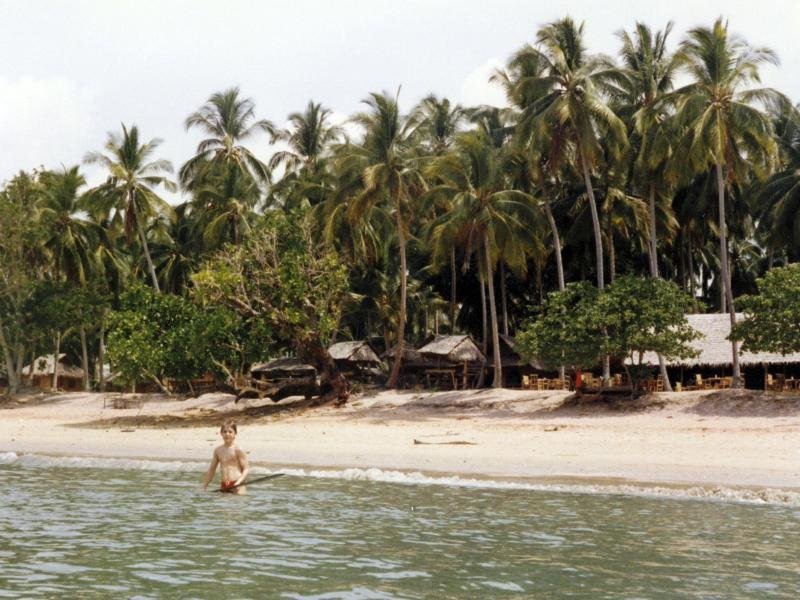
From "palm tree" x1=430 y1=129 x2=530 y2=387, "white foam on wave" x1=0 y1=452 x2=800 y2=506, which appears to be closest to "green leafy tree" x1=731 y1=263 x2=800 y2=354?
"palm tree" x1=430 y1=129 x2=530 y2=387

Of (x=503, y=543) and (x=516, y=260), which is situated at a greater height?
(x=516, y=260)

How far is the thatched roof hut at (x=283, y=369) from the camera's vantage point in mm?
50219

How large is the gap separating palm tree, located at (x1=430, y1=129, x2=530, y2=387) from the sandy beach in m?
6.00

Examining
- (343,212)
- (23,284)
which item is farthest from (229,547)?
(23,284)

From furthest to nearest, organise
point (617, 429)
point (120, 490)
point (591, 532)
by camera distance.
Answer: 1. point (617, 429)
2. point (120, 490)
3. point (591, 532)

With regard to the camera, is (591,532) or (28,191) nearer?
(591,532)

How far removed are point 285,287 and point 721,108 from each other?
15812 mm

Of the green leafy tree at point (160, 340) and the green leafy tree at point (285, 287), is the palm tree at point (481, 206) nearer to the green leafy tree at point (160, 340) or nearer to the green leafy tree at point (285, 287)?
the green leafy tree at point (285, 287)

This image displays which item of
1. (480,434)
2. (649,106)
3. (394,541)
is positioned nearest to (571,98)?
(649,106)

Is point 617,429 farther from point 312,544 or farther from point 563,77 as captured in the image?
point 312,544

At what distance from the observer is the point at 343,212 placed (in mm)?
43844

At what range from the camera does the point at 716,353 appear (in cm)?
3838

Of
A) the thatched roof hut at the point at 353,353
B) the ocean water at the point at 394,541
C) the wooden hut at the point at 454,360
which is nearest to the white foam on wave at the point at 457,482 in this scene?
the ocean water at the point at 394,541

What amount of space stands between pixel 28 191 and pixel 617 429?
31.6 metres
